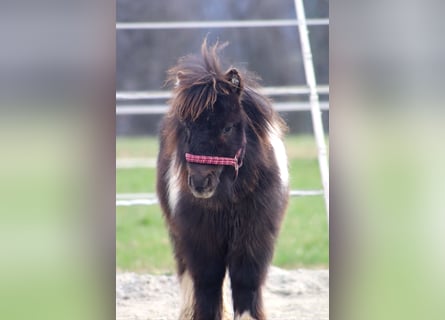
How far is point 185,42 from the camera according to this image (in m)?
1.70

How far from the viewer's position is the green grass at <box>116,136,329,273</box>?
172cm

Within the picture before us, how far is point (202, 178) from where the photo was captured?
150cm

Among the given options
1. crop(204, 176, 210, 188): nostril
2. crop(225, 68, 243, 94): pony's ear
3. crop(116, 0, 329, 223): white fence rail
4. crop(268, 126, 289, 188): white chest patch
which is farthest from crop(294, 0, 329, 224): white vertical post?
crop(204, 176, 210, 188): nostril

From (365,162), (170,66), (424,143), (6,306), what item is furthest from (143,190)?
(424,143)

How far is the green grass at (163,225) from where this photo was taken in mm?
1722

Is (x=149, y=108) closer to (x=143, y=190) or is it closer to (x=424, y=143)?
(x=143, y=190)

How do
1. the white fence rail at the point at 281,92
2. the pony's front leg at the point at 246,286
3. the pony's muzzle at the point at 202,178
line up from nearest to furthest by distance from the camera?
the pony's muzzle at the point at 202,178 → the pony's front leg at the point at 246,286 → the white fence rail at the point at 281,92

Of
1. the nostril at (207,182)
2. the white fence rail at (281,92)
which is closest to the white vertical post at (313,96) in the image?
the white fence rail at (281,92)

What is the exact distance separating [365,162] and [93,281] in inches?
32.3

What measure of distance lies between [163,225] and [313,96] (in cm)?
54

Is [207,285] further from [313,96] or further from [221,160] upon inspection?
[313,96]

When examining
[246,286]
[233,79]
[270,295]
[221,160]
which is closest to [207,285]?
[246,286]

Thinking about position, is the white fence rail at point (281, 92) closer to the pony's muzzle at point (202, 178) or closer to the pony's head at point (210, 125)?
the pony's head at point (210, 125)

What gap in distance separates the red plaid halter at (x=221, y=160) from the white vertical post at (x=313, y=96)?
29 centimetres
